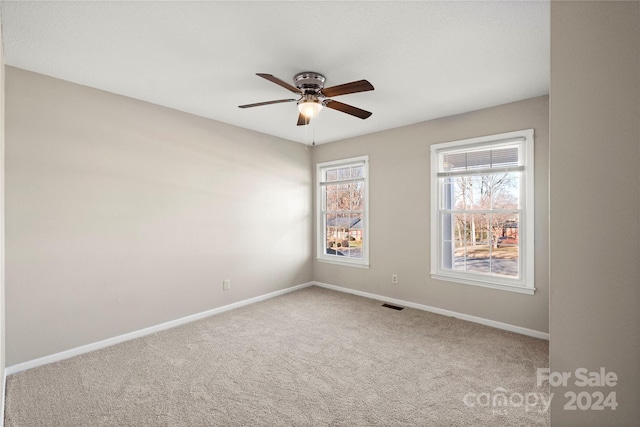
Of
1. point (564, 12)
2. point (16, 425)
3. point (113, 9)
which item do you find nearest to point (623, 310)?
Result: point (564, 12)

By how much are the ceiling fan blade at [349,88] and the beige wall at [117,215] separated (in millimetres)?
2113

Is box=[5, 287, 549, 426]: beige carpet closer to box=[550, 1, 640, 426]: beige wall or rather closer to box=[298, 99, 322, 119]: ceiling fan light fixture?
box=[550, 1, 640, 426]: beige wall

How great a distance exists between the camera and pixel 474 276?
3727 mm

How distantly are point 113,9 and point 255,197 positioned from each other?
286 centimetres

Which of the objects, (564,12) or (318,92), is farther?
(318,92)

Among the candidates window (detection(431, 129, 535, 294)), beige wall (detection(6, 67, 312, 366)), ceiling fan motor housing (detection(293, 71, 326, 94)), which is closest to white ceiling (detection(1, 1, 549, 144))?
ceiling fan motor housing (detection(293, 71, 326, 94))

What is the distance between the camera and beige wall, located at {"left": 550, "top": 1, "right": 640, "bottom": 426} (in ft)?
3.19

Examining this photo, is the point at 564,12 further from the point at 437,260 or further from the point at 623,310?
the point at 437,260

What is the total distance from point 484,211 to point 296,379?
288 centimetres

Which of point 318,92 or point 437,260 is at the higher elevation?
point 318,92

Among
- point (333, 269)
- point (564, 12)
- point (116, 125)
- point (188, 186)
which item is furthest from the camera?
point (333, 269)

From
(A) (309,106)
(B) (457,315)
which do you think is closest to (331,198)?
(B) (457,315)

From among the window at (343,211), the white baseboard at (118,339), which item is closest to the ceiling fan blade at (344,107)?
the window at (343,211)

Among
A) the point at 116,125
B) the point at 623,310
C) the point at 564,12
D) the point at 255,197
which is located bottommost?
the point at 623,310
